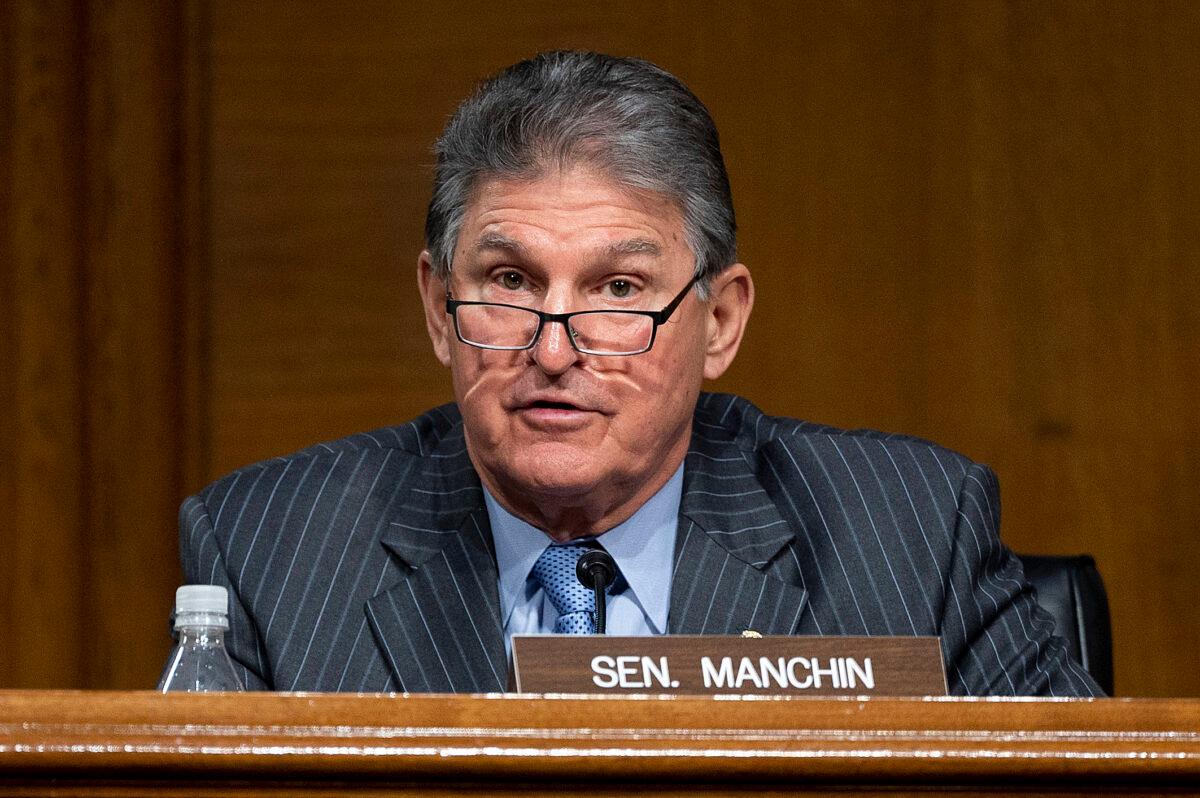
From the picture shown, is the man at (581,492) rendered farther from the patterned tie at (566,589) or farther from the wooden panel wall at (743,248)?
the wooden panel wall at (743,248)

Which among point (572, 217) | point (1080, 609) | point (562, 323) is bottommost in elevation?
point (1080, 609)

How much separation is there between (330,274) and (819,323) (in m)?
0.90

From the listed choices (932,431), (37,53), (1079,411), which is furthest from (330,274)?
(1079,411)

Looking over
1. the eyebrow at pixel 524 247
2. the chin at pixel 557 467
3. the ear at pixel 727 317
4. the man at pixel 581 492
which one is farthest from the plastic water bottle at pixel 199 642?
the ear at pixel 727 317

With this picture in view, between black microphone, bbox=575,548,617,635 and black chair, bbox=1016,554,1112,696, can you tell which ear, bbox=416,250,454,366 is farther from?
black chair, bbox=1016,554,1112,696

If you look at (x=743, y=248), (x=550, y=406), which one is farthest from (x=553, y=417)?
(x=743, y=248)

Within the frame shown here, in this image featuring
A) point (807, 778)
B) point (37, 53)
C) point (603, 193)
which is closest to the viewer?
point (807, 778)

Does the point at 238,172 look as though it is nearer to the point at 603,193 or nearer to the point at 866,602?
the point at 603,193

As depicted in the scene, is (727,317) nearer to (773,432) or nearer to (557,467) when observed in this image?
(773,432)

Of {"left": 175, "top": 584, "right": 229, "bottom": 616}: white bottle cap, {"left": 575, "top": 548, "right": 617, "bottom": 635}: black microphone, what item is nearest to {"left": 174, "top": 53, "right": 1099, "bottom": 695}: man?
{"left": 575, "top": 548, "right": 617, "bottom": 635}: black microphone

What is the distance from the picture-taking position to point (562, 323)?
1.88m

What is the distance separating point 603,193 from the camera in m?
1.93

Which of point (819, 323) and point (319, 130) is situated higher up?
point (319, 130)

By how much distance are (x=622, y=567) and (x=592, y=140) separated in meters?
0.51
